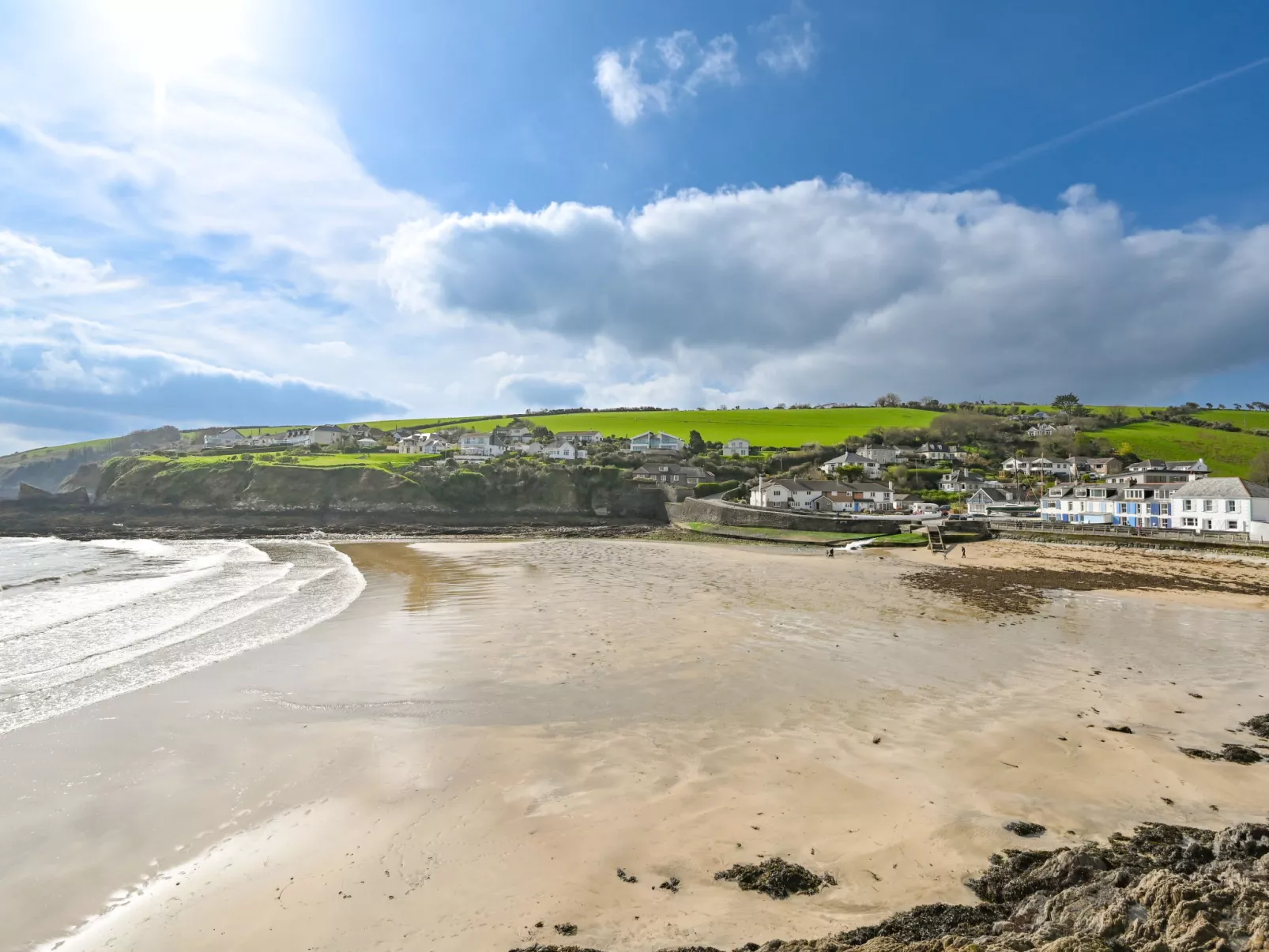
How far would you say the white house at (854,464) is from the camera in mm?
86938

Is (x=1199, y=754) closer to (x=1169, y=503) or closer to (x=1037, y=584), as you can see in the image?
(x=1037, y=584)

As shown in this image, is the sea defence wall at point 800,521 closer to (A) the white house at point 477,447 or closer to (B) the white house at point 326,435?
(A) the white house at point 477,447

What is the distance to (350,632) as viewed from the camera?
1686 centimetres

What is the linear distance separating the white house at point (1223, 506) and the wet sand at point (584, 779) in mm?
34297

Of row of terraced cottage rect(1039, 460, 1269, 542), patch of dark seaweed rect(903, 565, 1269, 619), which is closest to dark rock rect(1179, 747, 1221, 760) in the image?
patch of dark seaweed rect(903, 565, 1269, 619)

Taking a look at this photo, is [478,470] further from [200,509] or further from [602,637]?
[602,637]

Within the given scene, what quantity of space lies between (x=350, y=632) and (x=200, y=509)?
2618 inches

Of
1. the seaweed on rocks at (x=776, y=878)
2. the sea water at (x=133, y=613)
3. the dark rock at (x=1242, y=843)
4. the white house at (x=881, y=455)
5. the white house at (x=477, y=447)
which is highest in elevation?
the white house at (x=477, y=447)

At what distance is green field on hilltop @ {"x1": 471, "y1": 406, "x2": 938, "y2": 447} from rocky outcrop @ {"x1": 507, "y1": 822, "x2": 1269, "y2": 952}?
339 ft

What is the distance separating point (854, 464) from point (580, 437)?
48630 mm

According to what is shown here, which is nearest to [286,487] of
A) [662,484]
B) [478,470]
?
[478,470]

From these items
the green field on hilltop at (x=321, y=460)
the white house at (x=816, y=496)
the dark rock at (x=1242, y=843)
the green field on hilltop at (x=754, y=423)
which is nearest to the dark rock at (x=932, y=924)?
the dark rock at (x=1242, y=843)

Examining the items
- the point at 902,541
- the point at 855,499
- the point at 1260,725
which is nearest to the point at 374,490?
the point at 855,499

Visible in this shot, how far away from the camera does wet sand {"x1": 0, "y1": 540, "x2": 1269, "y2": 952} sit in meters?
5.73
